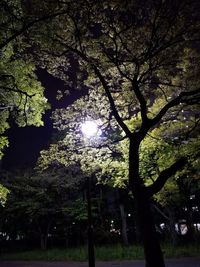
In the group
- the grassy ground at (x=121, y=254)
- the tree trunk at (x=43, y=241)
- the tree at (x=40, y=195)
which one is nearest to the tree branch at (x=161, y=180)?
the grassy ground at (x=121, y=254)

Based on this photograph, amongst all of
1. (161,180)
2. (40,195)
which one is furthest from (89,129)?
(40,195)

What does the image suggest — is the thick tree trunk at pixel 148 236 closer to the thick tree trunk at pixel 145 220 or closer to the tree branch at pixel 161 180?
the thick tree trunk at pixel 145 220

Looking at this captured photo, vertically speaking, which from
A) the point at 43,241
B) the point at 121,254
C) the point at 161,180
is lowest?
the point at 121,254

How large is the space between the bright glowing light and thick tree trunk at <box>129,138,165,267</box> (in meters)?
2.99

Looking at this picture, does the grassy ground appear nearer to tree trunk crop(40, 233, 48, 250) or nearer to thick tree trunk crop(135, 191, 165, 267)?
tree trunk crop(40, 233, 48, 250)

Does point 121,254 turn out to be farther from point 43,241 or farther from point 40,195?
point 43,241

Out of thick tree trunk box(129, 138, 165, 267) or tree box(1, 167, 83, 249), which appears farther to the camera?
tree box(1, 167, 83, 249)

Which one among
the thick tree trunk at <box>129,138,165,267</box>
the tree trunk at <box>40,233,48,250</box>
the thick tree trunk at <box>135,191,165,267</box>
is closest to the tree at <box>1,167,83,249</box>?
the tree trunk at <box>40,233,48,250</box>

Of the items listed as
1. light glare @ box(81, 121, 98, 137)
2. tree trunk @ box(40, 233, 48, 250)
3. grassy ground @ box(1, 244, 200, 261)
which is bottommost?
grassy ground @ box(1, 244, 200, 261)

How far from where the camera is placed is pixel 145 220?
1017 cm

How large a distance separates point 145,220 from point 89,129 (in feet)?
15.3

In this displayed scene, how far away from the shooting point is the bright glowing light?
44.3 feet

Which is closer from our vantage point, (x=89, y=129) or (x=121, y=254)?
(x=89, y=129)

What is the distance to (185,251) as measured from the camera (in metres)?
20.1
